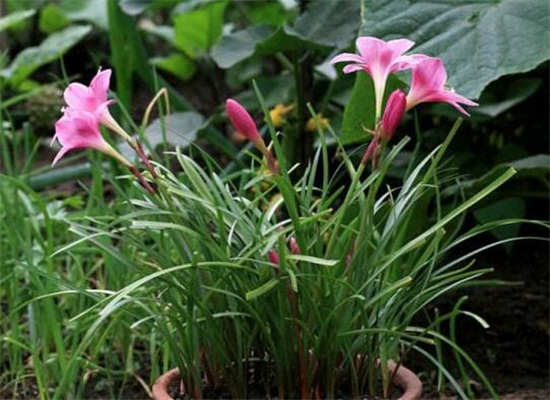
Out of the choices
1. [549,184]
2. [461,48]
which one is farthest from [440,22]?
[549,184]

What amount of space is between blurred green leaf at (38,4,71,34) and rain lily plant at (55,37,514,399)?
1.71 meters

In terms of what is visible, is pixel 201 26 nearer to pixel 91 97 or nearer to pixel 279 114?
pixel 279 114

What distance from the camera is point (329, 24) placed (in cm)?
173

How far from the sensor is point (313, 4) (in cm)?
179

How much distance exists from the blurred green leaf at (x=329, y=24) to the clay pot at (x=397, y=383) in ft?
2.28

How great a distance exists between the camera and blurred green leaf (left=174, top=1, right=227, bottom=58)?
2213 mm

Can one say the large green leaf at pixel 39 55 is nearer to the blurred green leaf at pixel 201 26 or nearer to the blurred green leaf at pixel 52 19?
the blurred green leaf at pixel 201 26

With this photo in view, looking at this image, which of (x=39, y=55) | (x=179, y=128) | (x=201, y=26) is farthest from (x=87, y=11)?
(x=179, y=128)

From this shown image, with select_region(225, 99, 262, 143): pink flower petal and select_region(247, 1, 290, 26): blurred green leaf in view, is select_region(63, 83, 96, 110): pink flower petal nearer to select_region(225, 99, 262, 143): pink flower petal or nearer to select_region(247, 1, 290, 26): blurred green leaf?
select_region(225, 99, 262, 143): pink flower petal

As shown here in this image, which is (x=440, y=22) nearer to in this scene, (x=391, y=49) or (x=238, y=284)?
(x=391, y=49)

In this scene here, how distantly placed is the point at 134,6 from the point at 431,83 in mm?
1005

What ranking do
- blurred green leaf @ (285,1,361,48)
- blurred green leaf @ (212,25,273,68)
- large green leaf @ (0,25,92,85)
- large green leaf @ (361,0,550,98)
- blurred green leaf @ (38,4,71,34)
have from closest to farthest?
large green leaf @ (361,0,550,98) < blurred green leaf @ (285,1,361,48) < blurred green leaf @ (212,25,273,68) < large green leaf @ (0,25,92,85) < blurred green leaf @ (38,4,71,34)

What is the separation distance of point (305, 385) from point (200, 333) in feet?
0.40

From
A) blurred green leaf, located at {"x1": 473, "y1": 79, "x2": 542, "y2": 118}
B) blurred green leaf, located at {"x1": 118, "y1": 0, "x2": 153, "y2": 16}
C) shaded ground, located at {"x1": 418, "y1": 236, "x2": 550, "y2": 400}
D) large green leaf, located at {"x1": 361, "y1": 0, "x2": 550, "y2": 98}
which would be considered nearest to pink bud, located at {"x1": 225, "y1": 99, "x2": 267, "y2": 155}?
large green leaf, located at {"x1": 361, "y1": 0, "x2": 550, "y2": 98}
